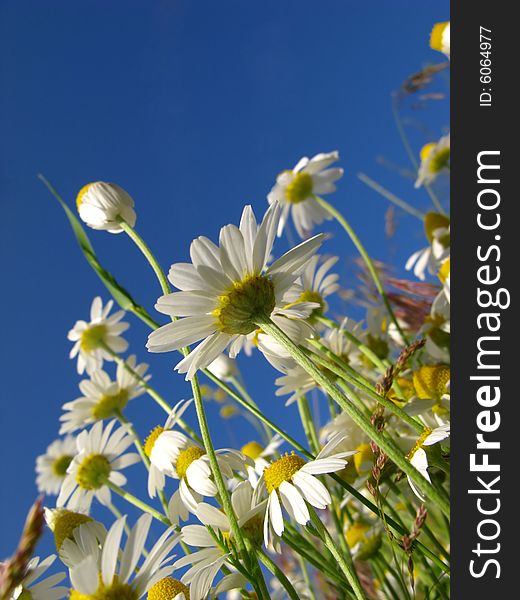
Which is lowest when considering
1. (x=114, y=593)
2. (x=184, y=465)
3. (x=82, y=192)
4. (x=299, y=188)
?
(x=114, y=593)

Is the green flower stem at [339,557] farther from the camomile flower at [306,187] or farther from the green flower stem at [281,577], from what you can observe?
the camomile flower at [306,187]

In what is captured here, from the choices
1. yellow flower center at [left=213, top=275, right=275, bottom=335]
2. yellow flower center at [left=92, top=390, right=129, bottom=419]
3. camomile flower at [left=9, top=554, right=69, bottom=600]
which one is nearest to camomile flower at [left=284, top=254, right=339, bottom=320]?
yellow flower center at [left=92, top=390, right=129, bottom=419]

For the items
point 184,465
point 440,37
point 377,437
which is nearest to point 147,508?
point 184,465

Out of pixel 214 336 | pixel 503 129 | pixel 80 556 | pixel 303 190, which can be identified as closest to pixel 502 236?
pixel 503 129

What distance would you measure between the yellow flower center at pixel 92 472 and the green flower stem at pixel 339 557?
34 centimetres

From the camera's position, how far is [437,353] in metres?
0.74

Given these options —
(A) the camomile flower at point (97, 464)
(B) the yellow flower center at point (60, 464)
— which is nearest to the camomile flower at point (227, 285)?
(A) the camomile flower at point (97, 464)

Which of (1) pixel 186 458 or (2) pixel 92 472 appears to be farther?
(2) pixel 92 472

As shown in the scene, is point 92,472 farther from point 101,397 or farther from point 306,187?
point 306,187

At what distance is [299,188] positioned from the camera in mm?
1023

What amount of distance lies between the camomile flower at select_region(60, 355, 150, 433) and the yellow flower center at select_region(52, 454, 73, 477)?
266mm

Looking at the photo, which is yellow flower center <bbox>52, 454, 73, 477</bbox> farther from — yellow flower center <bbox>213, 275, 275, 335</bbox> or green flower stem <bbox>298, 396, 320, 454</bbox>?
yellow flower center <bbox>213, 275, 275, 335</bbox>

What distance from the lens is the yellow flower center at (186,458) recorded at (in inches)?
19.7

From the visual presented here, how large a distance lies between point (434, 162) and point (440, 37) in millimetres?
245
